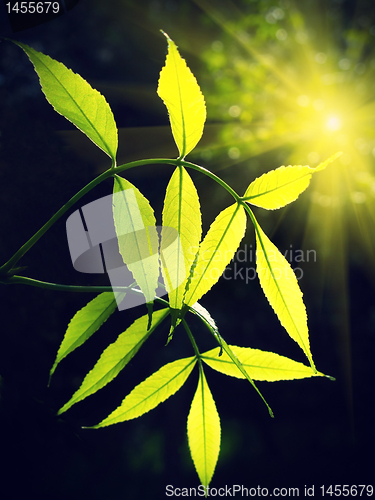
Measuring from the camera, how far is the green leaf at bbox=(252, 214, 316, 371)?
290mm

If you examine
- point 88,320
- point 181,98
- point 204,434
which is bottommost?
point 204,434

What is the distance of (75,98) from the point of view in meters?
0.27

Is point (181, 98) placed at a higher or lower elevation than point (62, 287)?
higher

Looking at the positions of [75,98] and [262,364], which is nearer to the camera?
[75,98]

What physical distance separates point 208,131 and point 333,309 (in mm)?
1155

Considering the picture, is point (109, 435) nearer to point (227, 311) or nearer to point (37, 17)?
point (227, 311)

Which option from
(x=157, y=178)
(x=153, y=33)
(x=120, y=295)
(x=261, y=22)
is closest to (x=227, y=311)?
(x=157, y=178)

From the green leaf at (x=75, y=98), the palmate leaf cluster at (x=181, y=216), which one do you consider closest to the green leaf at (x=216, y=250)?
the palmate leaf cluster at (x=181, y=216)

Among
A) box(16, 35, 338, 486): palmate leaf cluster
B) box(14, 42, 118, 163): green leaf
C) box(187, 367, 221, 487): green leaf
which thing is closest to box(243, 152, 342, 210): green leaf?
→ box(16, 35, 338, 486): palmate leaf cluster

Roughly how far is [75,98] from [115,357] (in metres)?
0.27

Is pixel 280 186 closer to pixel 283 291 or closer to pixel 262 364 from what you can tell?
pixel 283 291

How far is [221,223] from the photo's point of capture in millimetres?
294

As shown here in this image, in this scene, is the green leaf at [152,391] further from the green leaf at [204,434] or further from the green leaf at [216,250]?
the green leaf at [216,250]

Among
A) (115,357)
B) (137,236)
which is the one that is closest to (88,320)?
(115,357)
